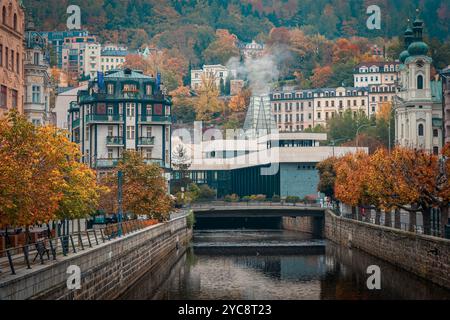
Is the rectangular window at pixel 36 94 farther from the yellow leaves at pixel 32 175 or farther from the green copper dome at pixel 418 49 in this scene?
the green copper dome at pixel 418 49

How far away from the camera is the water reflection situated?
61.1 meters

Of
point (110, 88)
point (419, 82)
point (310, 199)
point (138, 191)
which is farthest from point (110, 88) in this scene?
point (419, 82)

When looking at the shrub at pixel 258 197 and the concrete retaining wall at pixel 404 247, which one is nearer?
the concrete retaining wall at pixel 404 247

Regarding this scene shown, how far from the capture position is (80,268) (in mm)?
45344

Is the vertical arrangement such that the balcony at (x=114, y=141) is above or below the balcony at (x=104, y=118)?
below

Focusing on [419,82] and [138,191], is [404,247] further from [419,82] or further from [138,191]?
[419,82]

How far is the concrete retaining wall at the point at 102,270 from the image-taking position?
3653 centimetres

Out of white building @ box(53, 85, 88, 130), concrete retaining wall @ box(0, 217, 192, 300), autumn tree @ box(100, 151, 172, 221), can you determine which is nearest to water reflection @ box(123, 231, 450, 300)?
concrete retaining wall @ box(0, 217, 192, 300)

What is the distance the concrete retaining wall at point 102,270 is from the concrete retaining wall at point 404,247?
19.2 meters

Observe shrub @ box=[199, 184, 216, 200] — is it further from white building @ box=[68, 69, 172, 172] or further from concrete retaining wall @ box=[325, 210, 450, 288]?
concrete retaining wall @ box=[325, 210, 450, 288]

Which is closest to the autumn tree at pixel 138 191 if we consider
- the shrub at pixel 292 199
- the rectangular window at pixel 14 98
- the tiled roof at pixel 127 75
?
the rectangular window at pixel 14 98

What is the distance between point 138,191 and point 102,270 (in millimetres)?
35593
